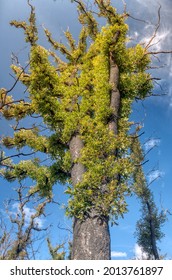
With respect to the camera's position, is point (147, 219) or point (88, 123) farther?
point (147, 219)

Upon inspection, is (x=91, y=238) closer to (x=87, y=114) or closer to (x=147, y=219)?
(x=87, y=114)

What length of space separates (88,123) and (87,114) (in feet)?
3.97

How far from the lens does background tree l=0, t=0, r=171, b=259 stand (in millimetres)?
8164

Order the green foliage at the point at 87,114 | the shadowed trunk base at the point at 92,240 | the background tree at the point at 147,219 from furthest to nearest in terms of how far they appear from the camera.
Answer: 1. the background tree at the point at 147,219
2. the green foliage at the point at 87,114
3. the shadowed trunk base at the point at 92,240

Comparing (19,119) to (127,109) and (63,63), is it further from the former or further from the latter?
(127,109)

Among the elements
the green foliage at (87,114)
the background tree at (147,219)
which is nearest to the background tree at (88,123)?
the green foliage at (87,114)

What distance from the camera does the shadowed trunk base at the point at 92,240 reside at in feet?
24.4

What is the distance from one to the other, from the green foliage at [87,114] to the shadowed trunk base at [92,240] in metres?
0.32

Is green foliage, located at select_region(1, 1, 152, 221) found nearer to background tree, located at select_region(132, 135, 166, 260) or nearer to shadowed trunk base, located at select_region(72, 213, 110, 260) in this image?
shadowed trunk base, located at select_region(72, 213, 110, 260)

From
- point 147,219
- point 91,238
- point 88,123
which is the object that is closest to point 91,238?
point 91,238

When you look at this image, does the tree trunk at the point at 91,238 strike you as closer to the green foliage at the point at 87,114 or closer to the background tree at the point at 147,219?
the green foliage at the point at 87,114

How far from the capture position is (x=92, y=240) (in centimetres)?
760

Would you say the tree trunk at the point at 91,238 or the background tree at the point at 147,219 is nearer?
the tree trunk at the point at 91,238
